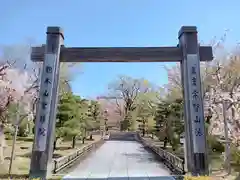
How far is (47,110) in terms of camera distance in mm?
6754

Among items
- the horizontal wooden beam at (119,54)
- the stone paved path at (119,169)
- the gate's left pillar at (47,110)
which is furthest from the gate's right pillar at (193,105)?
the gate's left pillar at (47,110)

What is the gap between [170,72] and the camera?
19.3 metres

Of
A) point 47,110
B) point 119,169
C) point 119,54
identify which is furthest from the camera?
point 119,169

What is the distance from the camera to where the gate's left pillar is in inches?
252

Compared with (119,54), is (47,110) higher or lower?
lower

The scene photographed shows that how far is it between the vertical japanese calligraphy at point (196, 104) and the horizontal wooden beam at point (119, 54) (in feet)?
1.56

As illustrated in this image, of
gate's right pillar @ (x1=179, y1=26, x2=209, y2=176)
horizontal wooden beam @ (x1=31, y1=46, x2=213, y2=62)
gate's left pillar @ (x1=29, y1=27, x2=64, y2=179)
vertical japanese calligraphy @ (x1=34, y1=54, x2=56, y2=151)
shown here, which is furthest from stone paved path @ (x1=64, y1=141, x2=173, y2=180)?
horizontal wooden beam @ (x1=31, y1=46, x2=213, y2=62)

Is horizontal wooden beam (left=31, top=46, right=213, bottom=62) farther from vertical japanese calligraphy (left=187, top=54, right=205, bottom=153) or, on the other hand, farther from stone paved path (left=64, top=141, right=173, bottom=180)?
stone paved path (left=64, top=141, right=173, bottom=180)

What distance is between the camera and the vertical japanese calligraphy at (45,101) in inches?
258

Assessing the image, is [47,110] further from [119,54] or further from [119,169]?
[119,169]

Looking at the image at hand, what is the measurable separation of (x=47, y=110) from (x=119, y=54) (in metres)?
2.87

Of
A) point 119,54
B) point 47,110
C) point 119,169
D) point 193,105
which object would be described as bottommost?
point 119,169

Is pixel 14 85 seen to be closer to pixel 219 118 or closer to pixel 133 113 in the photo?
pixel 219 118

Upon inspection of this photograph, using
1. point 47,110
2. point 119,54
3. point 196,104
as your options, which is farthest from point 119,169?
point 119,54
